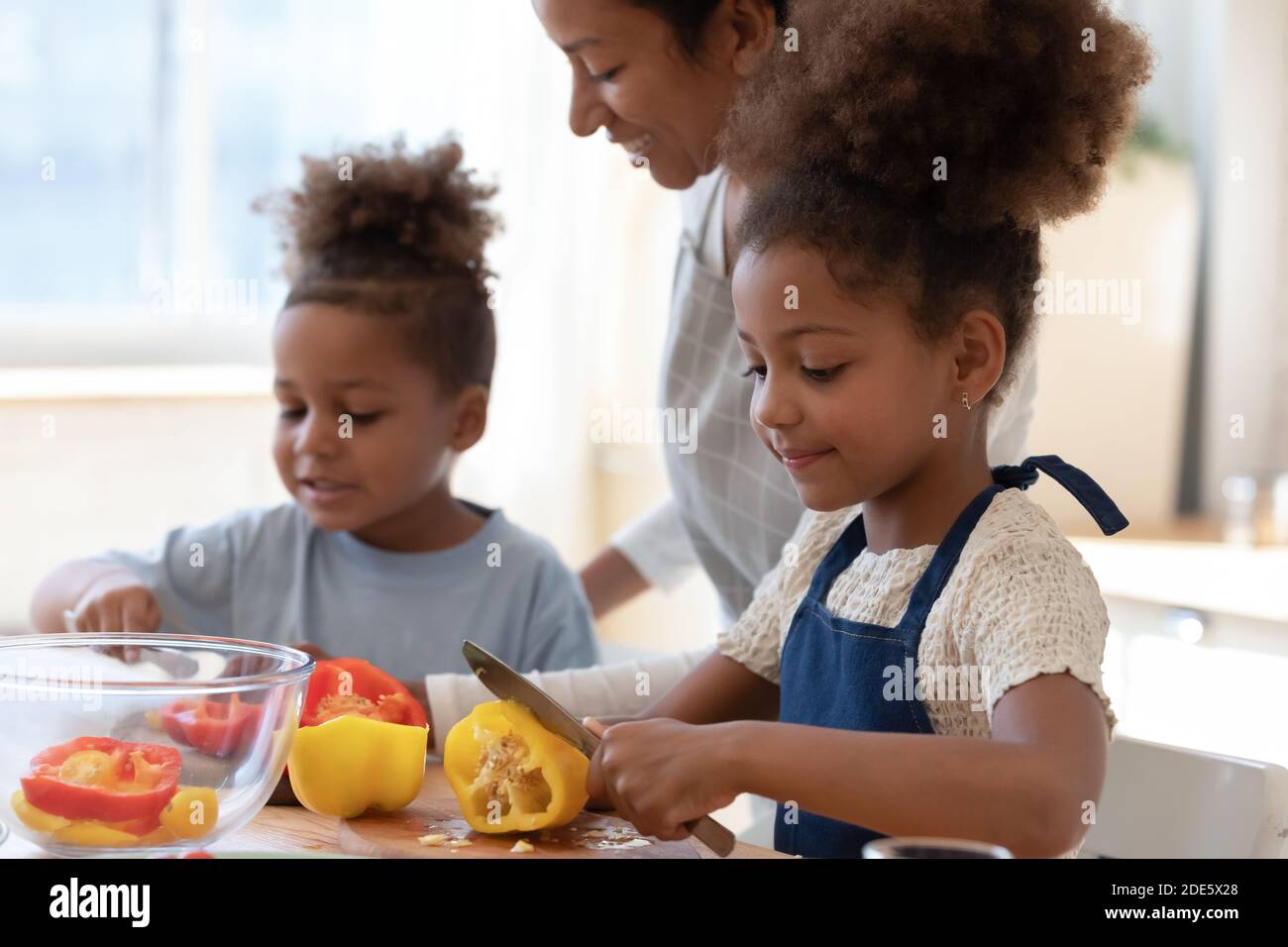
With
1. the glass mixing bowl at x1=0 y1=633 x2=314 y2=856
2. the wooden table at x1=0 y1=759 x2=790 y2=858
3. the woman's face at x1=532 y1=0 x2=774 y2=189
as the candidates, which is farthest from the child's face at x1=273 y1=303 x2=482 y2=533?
the glass mixing bowl at x1=0 y1=633 x2=314 y2=856

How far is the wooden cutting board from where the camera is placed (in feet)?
2.56

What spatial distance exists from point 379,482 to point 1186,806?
841mm

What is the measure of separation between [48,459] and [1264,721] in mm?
1896

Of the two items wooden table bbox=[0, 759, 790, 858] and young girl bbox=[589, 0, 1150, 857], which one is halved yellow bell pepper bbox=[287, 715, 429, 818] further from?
young girl bbox=[589, 0, 1150, 857]

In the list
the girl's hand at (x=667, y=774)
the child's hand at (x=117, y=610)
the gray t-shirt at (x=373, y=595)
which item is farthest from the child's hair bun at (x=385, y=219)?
the girl's hand at (x=667, y=774)

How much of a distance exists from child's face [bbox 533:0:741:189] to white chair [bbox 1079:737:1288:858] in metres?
0.62

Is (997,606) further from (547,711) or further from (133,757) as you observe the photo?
(133,757)

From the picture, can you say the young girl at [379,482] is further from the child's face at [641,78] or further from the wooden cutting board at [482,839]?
the wooden cutting board at [482,839]

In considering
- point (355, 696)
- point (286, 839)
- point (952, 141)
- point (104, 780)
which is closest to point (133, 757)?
point (104, 780)

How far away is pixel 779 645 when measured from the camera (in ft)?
3.39

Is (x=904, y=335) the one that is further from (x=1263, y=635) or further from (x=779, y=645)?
(x=1263, y=635)

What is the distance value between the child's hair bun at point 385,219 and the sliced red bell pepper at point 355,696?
2.20 ft

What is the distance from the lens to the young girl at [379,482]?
147 centimetres

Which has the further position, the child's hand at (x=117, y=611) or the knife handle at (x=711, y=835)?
the child's hand at (x=117, y=611)
